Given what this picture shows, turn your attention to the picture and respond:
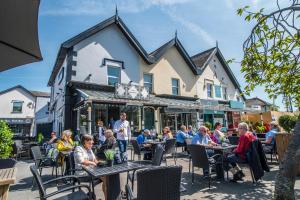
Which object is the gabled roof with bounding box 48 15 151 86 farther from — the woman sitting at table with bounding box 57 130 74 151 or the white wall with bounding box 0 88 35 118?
the white wall with bounding box 0 88 35 118

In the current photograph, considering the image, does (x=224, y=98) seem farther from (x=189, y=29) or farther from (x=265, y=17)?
(x=265, y=17)

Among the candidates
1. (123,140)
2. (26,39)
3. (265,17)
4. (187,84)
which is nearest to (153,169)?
(26,39)

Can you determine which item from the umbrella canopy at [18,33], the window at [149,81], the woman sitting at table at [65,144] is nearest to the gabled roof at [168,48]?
the window at [149,81]

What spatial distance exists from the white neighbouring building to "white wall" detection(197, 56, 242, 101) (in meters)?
22.3

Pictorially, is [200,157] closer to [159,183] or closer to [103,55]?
[159,183]

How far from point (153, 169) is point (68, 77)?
12.0 meters

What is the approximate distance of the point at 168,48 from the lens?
693 inches

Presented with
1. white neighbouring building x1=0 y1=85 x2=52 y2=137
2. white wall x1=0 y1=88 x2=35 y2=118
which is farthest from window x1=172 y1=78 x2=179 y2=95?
white wall x1=0 y1=88 x2=35 y2=118

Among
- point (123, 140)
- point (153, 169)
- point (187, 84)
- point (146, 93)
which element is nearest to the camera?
point (153, 169)

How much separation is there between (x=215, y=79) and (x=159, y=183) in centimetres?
2008

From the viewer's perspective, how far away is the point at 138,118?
14.6 metres

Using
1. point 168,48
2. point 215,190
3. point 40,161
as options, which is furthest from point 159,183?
point 168,48

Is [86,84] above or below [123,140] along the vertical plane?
above

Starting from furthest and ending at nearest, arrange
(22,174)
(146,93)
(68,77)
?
(146,93)
(68,77)
(22,174)
